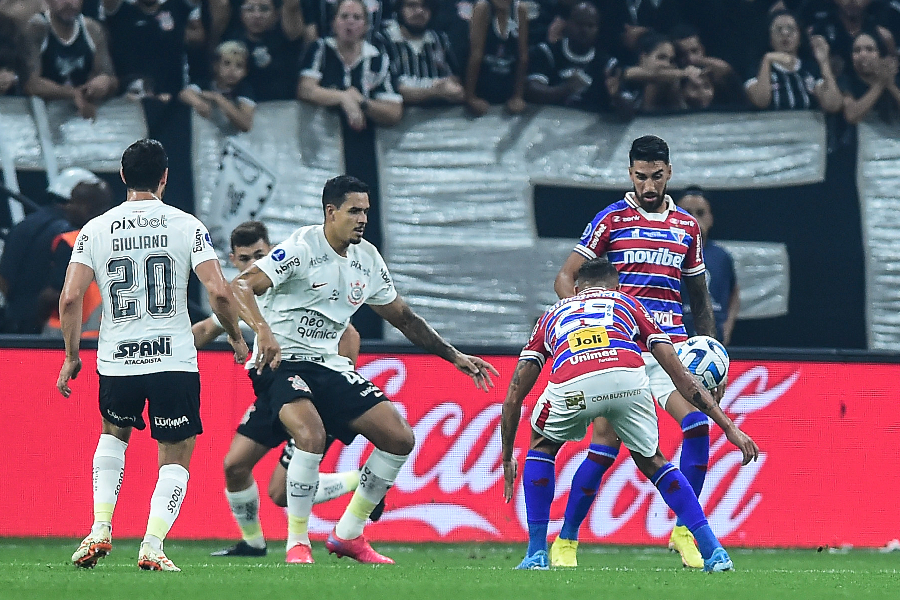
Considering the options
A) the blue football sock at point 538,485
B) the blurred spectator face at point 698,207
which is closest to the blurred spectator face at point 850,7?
the blurred spectator face at point 698,207

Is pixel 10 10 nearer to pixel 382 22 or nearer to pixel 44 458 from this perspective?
pixel 382 22

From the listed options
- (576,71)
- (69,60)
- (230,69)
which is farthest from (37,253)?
(576,71)

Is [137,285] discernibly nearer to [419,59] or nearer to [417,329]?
[417,329]

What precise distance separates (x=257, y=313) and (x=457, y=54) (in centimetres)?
536

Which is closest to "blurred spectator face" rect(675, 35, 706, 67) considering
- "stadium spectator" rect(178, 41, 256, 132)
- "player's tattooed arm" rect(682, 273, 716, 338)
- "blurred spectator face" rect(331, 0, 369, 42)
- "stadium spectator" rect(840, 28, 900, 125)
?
"stadium spectator" rect(840, 28, 900, 125)

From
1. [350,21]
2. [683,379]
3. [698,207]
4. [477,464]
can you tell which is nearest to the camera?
[683,379]

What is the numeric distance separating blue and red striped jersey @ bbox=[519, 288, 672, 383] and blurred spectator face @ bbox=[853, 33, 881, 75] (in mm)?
6425

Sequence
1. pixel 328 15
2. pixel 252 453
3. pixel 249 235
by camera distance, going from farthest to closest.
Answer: pixel 328 15 < pixel 249 235 < pixel 252 453

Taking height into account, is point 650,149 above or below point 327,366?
above

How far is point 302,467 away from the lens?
735cm

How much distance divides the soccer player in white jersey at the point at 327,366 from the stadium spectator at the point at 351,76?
3995 millimetres

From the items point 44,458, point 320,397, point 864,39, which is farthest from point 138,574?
point 864,39

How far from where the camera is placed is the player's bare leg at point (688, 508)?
6.55m

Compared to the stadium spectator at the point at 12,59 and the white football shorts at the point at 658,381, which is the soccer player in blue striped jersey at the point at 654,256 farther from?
the stadium spectator at the point at 12,59
